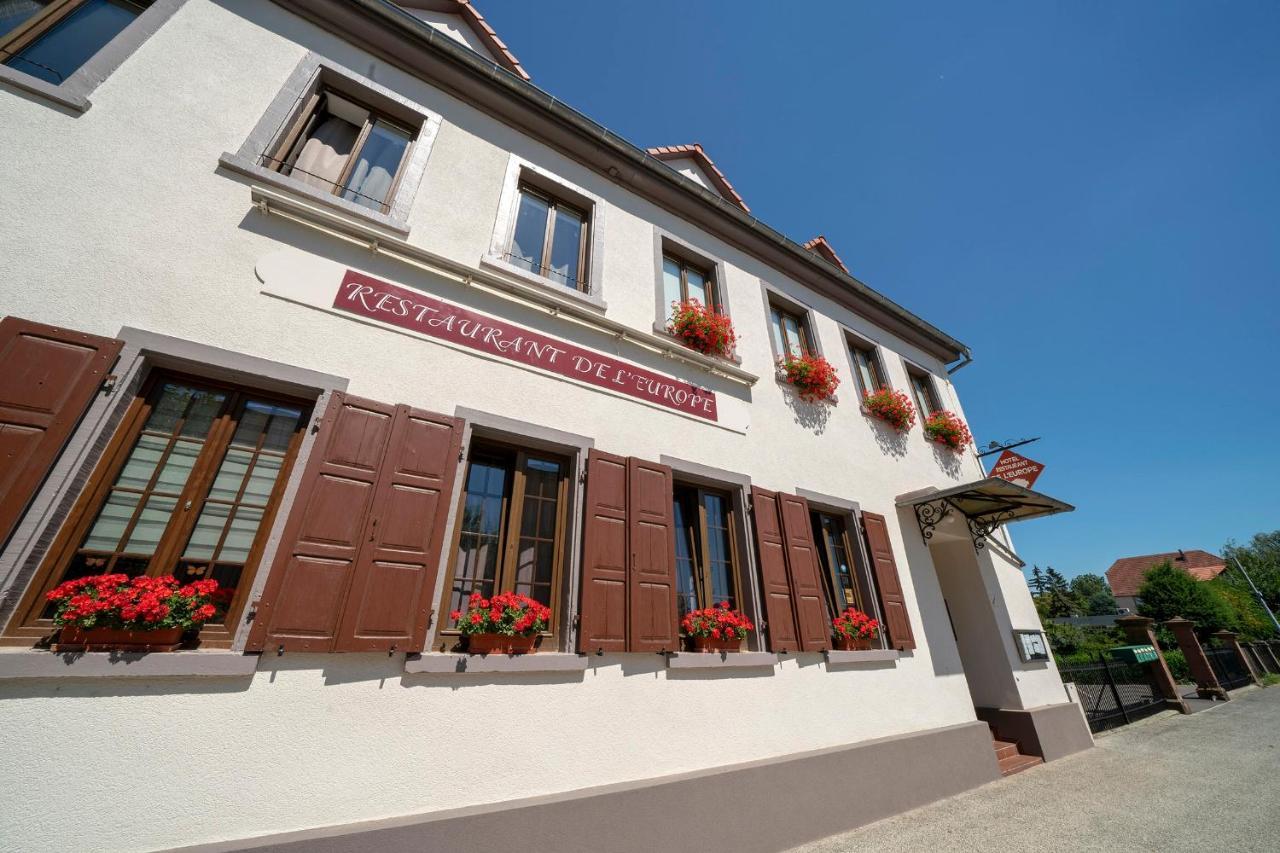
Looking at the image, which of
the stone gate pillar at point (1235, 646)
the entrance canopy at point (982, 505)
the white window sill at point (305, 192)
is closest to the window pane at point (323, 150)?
the white window sill at point (305, 192)

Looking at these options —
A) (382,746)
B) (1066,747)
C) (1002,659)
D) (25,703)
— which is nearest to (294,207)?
(25,703)

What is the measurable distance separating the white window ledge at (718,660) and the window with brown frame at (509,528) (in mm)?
1183

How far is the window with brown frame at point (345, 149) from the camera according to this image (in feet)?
15.9

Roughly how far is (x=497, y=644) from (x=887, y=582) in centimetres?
519

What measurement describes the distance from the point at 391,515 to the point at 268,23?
17.4ft

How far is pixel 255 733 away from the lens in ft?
9.60

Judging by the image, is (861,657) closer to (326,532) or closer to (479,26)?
(326,532)

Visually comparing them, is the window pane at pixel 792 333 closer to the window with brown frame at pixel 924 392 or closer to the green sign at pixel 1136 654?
the window with brown frame at pixel 924 392

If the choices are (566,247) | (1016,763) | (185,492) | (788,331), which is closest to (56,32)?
(185,492)

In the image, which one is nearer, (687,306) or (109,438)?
(109,438)

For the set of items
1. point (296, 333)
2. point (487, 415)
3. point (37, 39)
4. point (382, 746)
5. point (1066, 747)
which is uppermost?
point (37, 39)

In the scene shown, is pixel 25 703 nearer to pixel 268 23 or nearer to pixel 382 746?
pixel 382 746

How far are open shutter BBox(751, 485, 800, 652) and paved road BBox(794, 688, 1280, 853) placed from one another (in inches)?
69.1

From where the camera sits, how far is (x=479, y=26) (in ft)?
22.0
